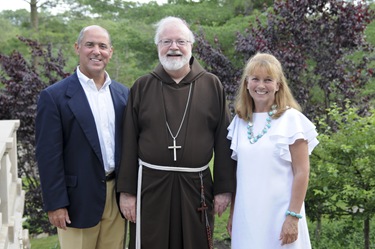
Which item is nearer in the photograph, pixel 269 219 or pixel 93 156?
pixel 269 219

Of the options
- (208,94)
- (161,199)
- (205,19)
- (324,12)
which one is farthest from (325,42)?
(205,19)

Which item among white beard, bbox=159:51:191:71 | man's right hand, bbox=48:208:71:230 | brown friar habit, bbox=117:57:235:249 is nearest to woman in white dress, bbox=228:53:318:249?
brown friar habit, bbox=117:57:235:249

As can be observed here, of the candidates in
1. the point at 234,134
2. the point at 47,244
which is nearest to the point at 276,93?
the point at 234,134

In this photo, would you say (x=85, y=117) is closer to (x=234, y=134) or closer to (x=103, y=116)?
(x=103, y=116)

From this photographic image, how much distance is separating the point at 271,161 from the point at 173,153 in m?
0.70

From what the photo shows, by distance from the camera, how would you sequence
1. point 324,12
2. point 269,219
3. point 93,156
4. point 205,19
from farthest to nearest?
1. point 205,19
2. point 324,12
3. point 93,156
4. point 269,219

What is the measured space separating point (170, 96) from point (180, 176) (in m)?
0.55

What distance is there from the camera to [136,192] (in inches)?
158

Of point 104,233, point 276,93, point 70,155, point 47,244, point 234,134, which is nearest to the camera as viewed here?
point 276,93

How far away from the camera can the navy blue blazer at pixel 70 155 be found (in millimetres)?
3826

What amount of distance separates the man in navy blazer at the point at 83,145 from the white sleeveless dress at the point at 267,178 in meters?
0.90

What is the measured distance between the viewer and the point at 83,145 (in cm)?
388

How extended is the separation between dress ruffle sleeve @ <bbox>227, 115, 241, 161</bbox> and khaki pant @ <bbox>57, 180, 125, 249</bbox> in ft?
2.87

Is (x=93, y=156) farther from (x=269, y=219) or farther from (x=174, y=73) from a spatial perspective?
(x=269, y=219)
